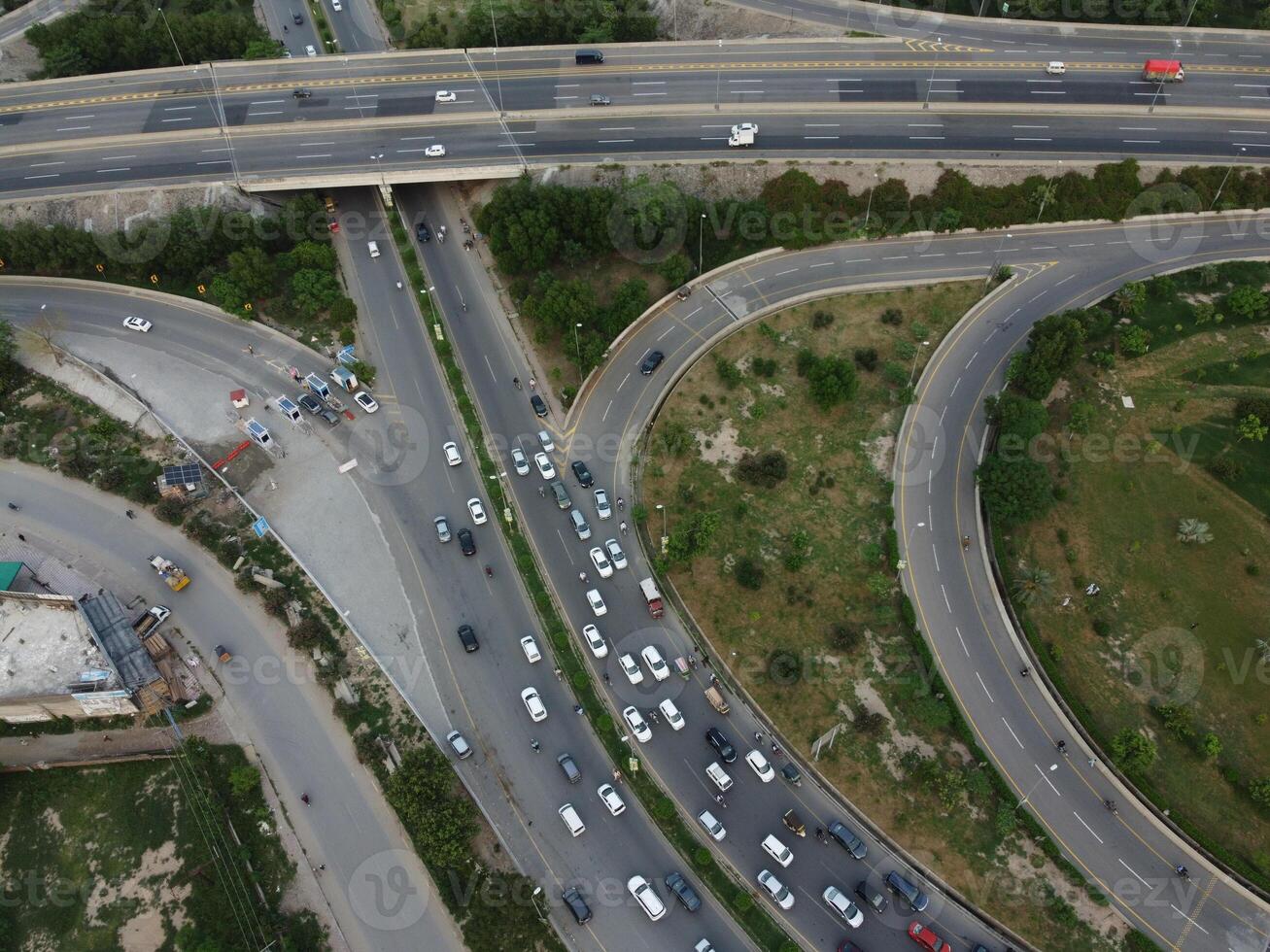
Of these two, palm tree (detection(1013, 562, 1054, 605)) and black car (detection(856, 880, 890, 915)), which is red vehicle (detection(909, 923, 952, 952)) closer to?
black car (detection(856, 880, 890, 915))

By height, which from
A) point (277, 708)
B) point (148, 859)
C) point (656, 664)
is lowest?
point (656, 664)

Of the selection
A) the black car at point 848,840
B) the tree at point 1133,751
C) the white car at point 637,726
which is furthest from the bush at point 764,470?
the tree at point 1133,751

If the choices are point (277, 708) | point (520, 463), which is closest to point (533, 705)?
point (277, 708)

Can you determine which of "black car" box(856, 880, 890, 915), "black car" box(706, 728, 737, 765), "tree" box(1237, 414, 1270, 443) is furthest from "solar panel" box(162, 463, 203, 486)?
"tree" box(1237, 414, 1270, 443)

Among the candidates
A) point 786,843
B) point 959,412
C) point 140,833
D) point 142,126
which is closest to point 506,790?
point 786,843

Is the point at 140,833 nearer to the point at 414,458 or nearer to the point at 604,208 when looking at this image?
the point at 414,458

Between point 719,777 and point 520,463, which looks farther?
A: point 520,463

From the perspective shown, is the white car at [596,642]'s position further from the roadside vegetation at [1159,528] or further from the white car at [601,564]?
the roadside vegetation at [1159,528]

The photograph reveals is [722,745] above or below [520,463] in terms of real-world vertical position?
below

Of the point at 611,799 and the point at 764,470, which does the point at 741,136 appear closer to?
the point at 764,470
